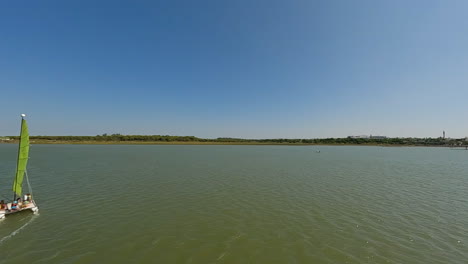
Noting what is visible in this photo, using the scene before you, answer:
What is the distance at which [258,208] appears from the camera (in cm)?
1611

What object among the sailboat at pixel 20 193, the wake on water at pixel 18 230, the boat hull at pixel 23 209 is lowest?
the wake on water at pixel 18 230

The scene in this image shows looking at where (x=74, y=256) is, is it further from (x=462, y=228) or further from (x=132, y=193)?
(x=462, y=228)

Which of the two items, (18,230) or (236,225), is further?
(236,225)

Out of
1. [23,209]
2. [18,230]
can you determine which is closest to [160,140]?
[23,209]

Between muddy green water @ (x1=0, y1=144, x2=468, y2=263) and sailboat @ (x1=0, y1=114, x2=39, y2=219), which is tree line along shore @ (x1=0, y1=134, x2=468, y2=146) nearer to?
muddy green water @ (x1=0, y1=144, x2=468, y2=263)

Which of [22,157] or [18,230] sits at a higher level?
[22,157]

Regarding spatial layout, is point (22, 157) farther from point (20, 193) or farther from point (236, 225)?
point (236, 225)

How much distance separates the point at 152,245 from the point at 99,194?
1261cm

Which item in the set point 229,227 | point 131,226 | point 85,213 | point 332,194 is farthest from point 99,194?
point 332,194

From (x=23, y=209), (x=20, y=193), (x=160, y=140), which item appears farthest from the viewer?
(x=160, y=140)

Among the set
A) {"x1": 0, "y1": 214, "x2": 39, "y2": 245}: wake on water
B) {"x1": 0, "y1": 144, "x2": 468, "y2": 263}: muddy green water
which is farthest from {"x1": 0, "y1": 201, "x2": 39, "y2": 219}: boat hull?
{"x1": 0, "y1": 214, "x2": 39, "y2": 245}: wake on water

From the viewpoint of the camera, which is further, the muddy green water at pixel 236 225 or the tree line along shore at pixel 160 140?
the tree line along shore at pixel 160 140

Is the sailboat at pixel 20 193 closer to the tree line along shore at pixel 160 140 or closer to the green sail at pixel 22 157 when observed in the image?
the green sail at pixel 22 157

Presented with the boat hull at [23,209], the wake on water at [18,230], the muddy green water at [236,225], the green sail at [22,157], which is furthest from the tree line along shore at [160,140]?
the wake on water at [18,230]
